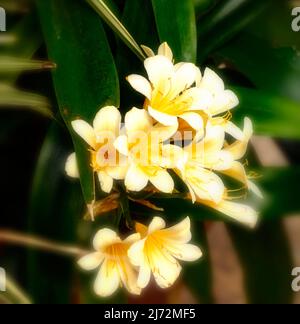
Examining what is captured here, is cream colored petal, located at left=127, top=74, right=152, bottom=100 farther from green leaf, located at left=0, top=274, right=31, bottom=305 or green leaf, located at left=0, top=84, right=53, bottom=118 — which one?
green leaf, located at left=0, top=274, right=31, bottom=305

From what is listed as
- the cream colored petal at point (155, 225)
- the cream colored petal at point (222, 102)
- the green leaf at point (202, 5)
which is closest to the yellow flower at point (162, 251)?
the cream colored petal at point (155, 225)

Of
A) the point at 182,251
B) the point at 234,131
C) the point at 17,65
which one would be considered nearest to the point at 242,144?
the point at 234,131

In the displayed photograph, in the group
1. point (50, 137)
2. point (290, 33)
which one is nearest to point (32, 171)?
point (50, 137)

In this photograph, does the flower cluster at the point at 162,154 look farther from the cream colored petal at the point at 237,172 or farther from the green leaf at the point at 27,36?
the green leaf at the point at 27,36

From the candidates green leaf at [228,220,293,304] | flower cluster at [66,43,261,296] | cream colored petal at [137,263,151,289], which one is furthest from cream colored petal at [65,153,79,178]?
green leaf at [228,220,293,304]

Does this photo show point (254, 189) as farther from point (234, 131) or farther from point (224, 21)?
point (224, 21)

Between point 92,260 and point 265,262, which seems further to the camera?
point 265,262
